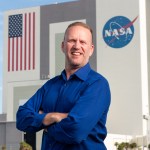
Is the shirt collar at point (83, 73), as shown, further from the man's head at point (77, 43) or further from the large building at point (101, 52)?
the large building at point (101, 52)

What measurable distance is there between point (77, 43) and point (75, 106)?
1.31 ft

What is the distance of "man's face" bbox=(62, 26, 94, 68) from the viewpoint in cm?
321

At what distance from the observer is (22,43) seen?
191 ft

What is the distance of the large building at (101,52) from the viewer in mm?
51688

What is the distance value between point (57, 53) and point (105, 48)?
5.84m

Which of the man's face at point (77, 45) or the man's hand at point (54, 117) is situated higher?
the man's face at point (77, 45)

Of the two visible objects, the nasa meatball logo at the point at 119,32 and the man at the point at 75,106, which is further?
the nasa meatball logo at the point at 119,32

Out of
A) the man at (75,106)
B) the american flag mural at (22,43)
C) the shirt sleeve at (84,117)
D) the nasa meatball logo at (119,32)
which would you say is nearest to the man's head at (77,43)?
the man at (75,106)

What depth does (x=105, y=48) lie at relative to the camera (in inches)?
Answer: 2106

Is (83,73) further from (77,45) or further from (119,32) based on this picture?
(119,32)

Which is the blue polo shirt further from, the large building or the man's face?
the large building

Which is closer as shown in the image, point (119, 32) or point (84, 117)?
point (84, 117)

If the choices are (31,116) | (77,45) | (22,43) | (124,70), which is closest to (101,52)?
(124,70)

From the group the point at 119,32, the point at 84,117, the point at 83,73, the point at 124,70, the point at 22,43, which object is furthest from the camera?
the point at 22,43
